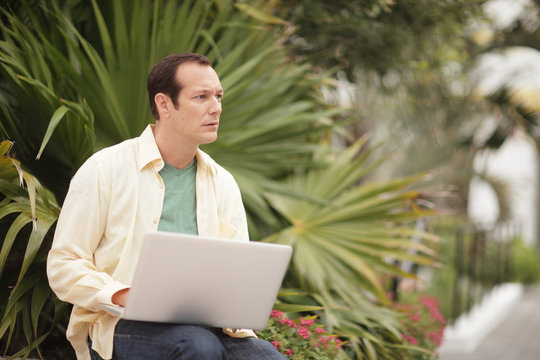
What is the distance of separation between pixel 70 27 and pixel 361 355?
222 cm

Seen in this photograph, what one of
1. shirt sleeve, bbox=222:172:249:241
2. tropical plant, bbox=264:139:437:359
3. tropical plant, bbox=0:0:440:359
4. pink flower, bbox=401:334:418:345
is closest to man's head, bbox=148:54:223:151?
shirt sleeve, bbox=222:172:249:241

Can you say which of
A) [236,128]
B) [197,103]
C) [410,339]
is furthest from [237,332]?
[410,339]

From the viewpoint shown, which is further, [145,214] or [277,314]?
[277,314]

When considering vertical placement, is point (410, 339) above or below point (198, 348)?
below

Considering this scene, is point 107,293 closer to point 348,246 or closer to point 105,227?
point 105,227

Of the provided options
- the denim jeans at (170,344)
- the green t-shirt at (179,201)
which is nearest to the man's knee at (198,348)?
the denim jeans at (170,344)

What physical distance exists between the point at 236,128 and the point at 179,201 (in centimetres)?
148

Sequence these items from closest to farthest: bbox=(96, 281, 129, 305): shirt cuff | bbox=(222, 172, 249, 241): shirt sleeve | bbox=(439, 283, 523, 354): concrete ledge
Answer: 1. bbox=(96, 281, 129, 305): shirt cuff
2. bbox=(222, 172, 249, 241): shirt sleeve
3. bbox=(439, 283, 523, 354): concrete ledge

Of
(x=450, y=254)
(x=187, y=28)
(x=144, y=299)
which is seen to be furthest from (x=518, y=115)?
(x=144, y=299)

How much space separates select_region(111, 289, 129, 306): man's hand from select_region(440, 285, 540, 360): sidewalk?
14.4ft

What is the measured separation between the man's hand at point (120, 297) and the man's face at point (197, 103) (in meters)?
0.57

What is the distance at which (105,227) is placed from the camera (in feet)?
7.86

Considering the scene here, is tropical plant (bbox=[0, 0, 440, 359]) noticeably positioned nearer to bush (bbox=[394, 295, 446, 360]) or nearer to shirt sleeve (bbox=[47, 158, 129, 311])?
bush (bbox=[394, 295, 446, 360])

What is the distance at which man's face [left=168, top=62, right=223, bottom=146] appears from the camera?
2.43 metres
